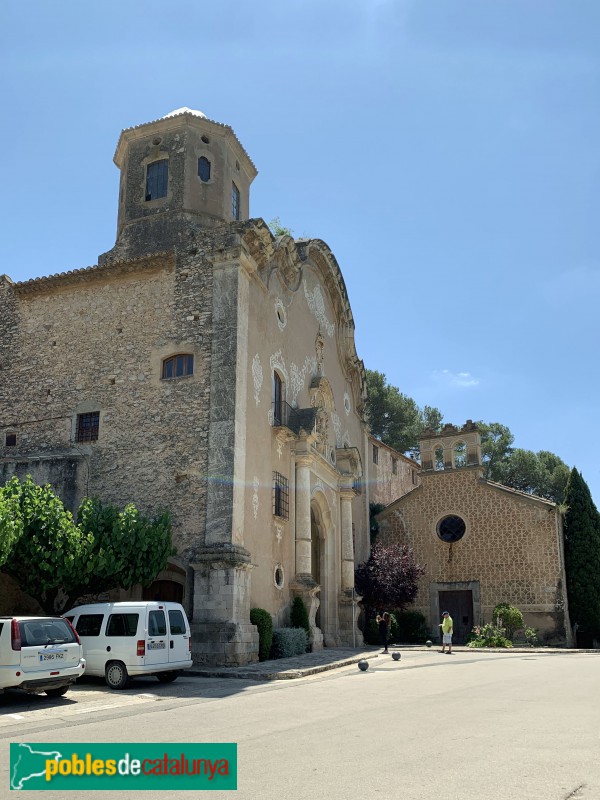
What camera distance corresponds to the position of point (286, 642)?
19328mm

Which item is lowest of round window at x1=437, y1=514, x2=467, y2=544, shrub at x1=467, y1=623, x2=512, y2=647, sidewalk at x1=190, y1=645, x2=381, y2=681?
shrub at x1=467, y1=623, x2=512, y2=647

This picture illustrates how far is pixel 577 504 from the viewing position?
3188 centimetres

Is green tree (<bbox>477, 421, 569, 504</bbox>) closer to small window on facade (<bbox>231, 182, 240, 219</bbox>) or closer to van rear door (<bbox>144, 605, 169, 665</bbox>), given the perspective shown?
small window on facade (<bbox>231, 182, 240, 219</bbox>)

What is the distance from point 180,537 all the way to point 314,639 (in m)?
6.28

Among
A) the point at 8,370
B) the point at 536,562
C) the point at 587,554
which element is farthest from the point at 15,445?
the point at 587,554

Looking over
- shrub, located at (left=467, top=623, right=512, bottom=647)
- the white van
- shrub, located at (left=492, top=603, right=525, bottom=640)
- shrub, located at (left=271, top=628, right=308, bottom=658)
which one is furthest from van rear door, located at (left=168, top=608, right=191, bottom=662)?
shrub, located at (left=492, top=603, right=525, bottom=640)

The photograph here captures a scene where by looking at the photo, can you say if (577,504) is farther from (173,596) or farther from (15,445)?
(15,445)

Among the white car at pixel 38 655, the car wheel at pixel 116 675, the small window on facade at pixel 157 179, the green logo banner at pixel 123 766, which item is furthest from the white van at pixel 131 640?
the small window on facade at pixel 157 179

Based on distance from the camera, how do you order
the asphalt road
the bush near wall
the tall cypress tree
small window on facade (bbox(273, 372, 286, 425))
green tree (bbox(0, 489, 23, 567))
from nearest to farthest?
1. the asphalt road
2. green tree (bbox(0, 489, 23, 567))
3. small window on facade (bbox(273, 372, 286, 425))
4. the tall cypress tree
5. the bush near wall

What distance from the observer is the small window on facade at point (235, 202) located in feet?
86.4

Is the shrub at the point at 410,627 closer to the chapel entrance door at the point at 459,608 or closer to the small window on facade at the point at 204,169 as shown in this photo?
the chapel entrance door at the point at 459,608

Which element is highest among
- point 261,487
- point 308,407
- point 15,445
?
point 308,407

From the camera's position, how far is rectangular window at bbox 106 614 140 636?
1343 centimetres

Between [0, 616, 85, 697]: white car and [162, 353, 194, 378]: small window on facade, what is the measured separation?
896 centimetres
